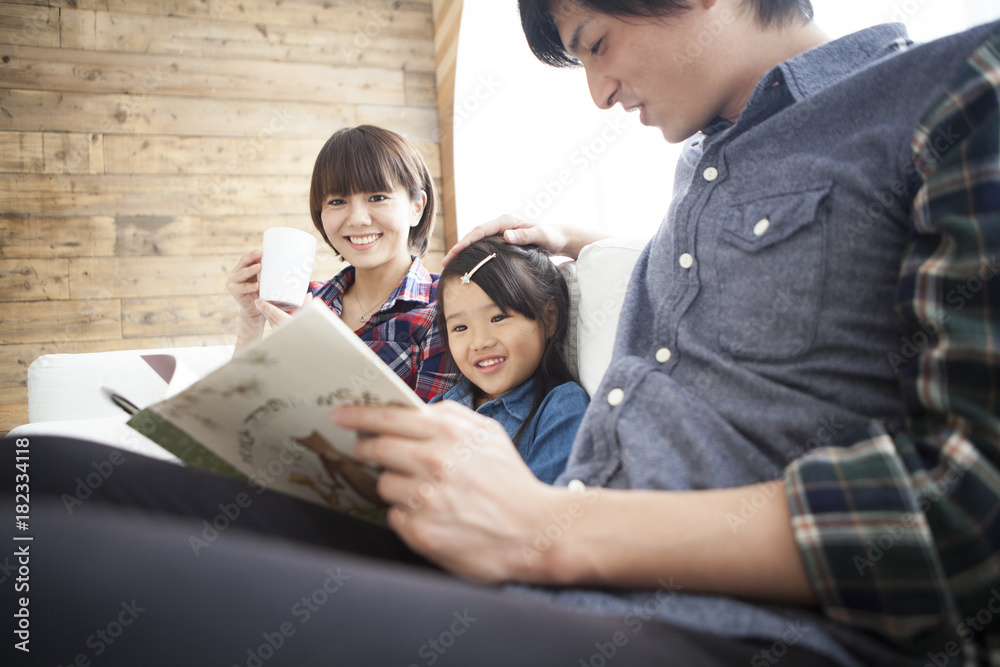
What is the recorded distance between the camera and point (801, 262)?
1.84ft

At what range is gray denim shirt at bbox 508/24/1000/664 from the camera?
53 centimetres

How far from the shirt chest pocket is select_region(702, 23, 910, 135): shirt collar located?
4.2 inches

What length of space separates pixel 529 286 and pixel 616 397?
21.6 inches

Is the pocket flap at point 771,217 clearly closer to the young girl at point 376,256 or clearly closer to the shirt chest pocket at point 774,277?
the shirt chest pocket at point 774,277

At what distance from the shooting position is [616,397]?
2.03 feet

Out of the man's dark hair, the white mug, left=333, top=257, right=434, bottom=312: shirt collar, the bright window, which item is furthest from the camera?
the bright window

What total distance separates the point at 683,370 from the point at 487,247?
2.08 feet

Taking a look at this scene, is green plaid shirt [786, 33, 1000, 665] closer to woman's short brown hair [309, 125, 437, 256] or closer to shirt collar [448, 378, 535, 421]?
shirt collar [448, 378, 535, 421]

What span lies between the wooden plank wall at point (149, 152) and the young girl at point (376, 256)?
4.59 feet

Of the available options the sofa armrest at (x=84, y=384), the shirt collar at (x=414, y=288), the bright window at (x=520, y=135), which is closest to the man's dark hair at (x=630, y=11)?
the shirt collar at (x=414, y=288)

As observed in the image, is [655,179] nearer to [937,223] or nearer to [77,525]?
[937,223]

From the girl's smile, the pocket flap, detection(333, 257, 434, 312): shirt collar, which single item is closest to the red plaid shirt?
detection(333, 257, 434, 312): shirt collar

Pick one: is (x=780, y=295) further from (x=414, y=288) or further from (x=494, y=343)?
(x=414, y=288)

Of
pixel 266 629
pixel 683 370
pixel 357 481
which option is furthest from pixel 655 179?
pixel 266 629
